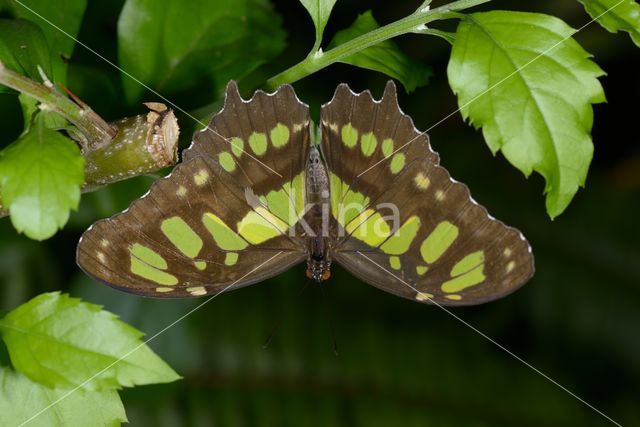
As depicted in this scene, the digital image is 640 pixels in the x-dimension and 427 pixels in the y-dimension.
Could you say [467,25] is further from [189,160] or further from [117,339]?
[117,339]

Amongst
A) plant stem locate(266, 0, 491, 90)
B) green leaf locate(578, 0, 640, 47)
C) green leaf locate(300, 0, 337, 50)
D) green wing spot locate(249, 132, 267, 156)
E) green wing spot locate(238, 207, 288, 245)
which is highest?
green leaf locate(300, 0, 337, 50)

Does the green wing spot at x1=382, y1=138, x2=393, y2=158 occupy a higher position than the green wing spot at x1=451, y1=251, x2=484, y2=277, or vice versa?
the green wing spot at x1=382, y1=138, x2=393, y2=158

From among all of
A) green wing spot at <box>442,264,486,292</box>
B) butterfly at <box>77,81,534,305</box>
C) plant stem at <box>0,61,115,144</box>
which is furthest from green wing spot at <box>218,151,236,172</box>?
green wing spot at <box>442,264,486,292</box>

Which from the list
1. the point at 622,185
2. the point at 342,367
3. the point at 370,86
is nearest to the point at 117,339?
the point at 342,367

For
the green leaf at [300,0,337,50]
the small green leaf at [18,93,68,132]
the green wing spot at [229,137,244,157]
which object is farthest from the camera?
the green wing spot at [229,137,244,157]

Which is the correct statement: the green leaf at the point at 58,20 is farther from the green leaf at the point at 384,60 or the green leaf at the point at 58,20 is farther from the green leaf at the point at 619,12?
the green leaf at the point at 619,12

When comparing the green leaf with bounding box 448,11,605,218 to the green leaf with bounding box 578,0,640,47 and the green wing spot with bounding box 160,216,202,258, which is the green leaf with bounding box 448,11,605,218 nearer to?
the green leaf with bounding box 578,0,640,47

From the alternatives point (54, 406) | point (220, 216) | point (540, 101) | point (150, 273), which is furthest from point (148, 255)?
point (540, 101)
